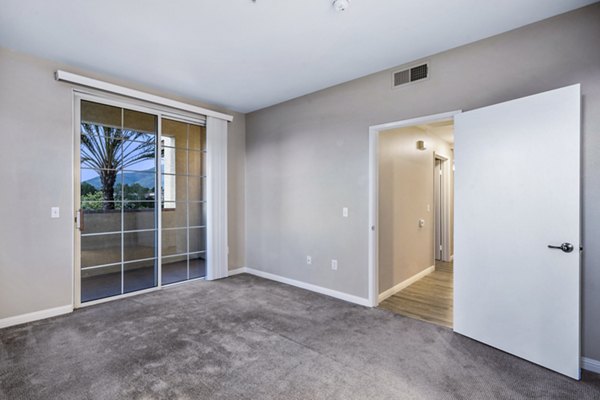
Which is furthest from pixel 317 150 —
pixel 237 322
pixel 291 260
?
pixel 237 322

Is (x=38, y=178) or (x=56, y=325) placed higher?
(x=38, y=178)

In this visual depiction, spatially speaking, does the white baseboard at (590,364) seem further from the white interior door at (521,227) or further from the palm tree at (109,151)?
the palm tree at (109,151)

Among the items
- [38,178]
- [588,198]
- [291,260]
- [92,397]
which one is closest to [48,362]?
[92,397]

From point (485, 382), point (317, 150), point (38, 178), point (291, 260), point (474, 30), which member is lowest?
point (485, 382)

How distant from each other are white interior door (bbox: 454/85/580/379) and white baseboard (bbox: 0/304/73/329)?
4.21m

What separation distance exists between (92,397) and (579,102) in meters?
3.96

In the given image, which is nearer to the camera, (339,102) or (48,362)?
(48,362)

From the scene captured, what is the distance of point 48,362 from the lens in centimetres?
227

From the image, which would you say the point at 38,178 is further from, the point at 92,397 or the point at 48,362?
the point at 92,397

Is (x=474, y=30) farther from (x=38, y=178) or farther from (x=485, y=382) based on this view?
(x=38, y=178)

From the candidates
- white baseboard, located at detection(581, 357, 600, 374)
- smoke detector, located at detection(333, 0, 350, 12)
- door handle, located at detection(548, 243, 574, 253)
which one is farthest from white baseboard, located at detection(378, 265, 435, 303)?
smoke detector, located at detection(333, 0, 350, 12)

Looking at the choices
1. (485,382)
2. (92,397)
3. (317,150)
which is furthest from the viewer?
(317,150)

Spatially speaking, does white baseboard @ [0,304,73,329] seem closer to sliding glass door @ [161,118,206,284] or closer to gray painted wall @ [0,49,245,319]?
gray painted wall @ [0,49,245,319]

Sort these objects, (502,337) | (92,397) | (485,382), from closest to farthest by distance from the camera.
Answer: (92,397), (485,382), (502,337)
